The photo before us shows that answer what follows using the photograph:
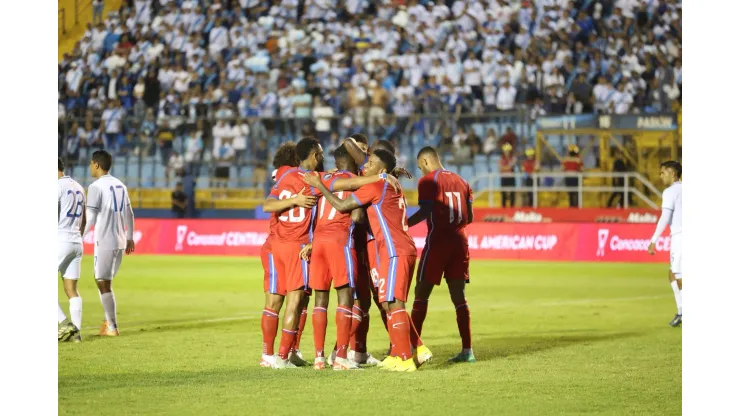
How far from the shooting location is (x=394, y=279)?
915cm

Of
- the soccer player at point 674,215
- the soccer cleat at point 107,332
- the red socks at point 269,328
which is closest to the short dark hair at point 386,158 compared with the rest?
the red socks at point 269,328

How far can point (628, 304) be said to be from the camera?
1572 cm

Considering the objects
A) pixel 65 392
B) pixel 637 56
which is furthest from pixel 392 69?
pixel 65 392

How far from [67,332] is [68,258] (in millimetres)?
735

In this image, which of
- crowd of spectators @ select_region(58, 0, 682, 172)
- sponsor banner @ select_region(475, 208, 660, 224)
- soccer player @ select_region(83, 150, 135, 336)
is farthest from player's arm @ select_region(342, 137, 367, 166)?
crowd of spectators @ select_region(58, 0, 682, 172)

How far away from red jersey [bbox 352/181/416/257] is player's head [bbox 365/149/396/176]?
0.16 metres

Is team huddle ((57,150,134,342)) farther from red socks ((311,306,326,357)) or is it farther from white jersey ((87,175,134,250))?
red socks ((311,306,326,357))

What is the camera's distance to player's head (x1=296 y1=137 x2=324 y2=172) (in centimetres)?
932

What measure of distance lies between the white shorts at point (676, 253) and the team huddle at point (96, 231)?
19.9 ft

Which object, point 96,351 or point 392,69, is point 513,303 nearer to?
point 96,351

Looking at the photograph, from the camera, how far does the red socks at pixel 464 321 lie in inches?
390
